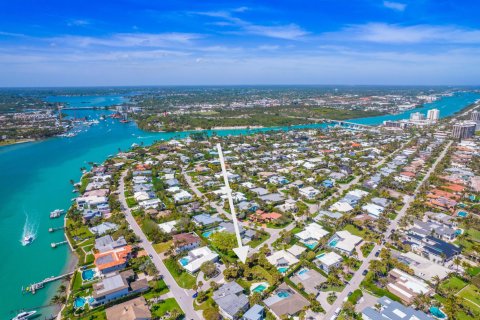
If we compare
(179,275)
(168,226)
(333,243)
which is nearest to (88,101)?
(168,226)

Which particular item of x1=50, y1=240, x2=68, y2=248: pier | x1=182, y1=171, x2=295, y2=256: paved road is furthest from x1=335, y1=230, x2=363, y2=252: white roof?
x1=50, y1=240, x2=68, y2=248: pier

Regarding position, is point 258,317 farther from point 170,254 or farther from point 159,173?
point 159,173

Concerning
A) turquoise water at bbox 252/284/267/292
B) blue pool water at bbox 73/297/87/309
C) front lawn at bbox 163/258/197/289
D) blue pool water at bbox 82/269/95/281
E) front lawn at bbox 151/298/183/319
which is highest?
turquoise water at bbox 252/284/267/292

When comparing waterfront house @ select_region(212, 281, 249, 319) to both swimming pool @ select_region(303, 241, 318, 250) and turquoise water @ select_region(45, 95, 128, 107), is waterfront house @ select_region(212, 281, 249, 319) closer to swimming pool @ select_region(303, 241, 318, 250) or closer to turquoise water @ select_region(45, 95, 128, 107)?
swimming pool @ select_region(303, 241, 318, 250)

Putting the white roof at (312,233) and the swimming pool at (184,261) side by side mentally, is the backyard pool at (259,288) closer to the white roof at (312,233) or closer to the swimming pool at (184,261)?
the swimming pool at (184,261)

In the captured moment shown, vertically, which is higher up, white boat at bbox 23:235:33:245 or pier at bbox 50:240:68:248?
pier at bbox 50:240:68:248
